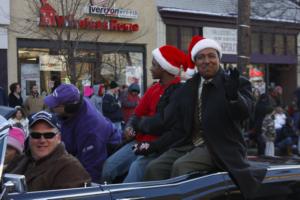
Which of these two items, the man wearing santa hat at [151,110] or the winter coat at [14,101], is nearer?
the man wearing santa hat at [151,110]

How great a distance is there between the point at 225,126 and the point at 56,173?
4.33ft

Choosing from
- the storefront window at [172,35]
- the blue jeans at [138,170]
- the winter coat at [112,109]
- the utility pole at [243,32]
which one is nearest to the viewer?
the blue jeans at [138,170]

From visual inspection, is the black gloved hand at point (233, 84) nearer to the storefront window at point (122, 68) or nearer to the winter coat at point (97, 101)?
the winter coat at point (97, 101)

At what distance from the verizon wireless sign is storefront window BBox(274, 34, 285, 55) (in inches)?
282

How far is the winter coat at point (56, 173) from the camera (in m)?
3.55

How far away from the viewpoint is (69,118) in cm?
470

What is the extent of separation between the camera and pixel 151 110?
207 inches

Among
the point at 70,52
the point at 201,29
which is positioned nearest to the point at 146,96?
the point at 70,52

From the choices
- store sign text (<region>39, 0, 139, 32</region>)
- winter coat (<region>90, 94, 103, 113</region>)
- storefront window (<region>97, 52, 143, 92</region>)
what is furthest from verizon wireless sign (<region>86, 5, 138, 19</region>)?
winter coat (<region>90, 94, 103, 113</region>)

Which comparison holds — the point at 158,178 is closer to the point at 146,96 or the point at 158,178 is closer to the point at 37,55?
the point at 146,96

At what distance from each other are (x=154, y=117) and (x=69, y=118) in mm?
693

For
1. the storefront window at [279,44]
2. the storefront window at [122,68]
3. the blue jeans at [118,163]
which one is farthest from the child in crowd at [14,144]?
the storefront window at [279,44]

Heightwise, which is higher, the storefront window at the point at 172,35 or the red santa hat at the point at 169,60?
the storefront window at the point at 172,35

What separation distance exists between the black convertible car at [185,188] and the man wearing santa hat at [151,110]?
0.90m
